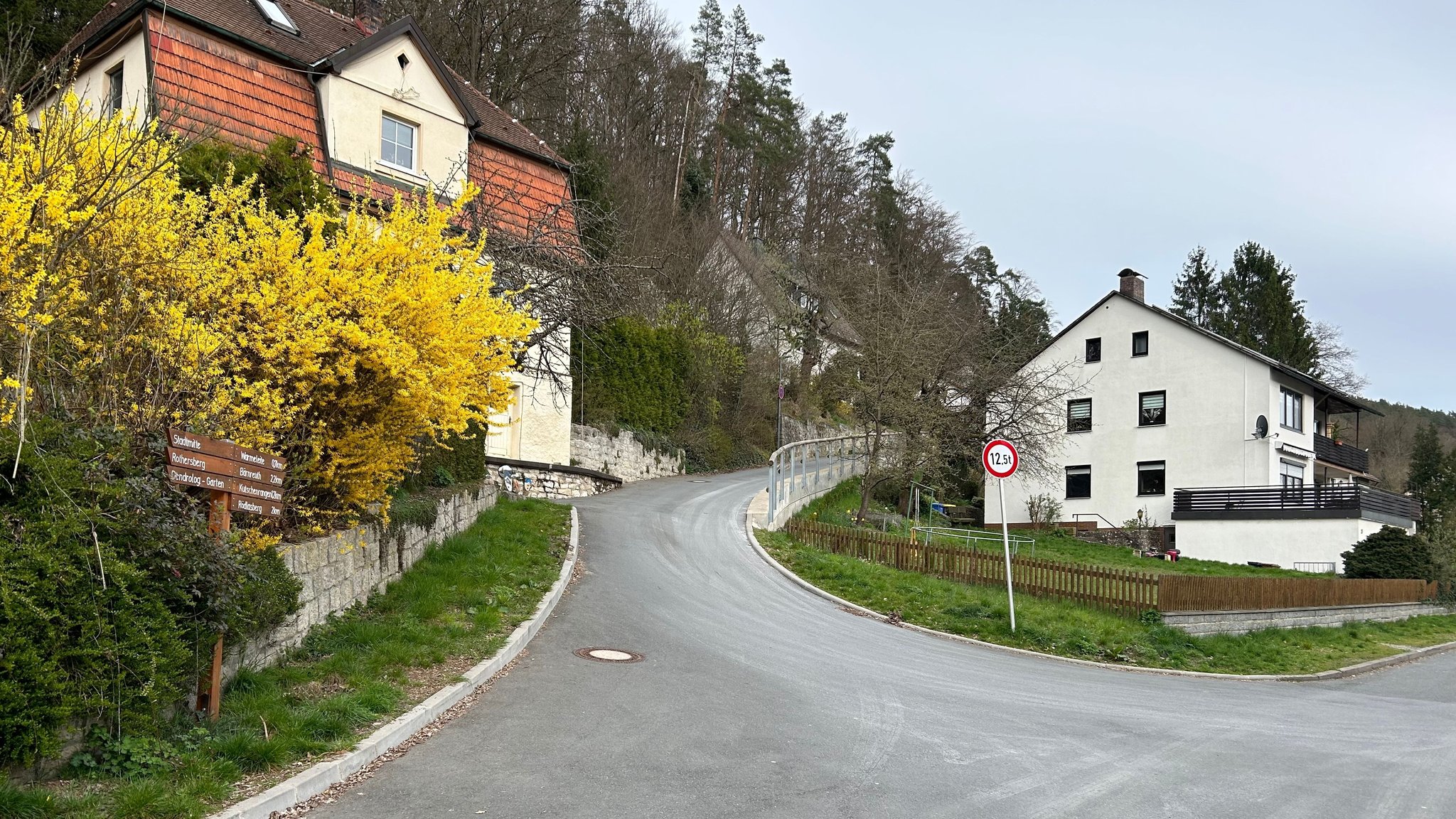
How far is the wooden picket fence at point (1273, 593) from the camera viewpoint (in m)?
18.7

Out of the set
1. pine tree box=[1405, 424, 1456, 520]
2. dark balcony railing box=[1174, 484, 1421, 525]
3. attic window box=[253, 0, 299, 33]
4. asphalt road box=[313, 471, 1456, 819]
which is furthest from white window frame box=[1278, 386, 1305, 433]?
attic window box=[253, 0, 299, 33]

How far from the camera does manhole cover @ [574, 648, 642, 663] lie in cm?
1123

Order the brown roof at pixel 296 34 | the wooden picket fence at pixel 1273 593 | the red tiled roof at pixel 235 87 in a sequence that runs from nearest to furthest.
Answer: the red tiled roof at pixel 235 87 → the wooden picket fence at pixel 1273 593 → the brown roof at pixel 296 34

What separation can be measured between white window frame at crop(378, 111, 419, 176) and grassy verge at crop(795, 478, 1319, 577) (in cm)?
1235

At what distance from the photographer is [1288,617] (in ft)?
74.1

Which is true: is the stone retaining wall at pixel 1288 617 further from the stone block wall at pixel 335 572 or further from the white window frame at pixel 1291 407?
the stone block wall at pixel 335 572

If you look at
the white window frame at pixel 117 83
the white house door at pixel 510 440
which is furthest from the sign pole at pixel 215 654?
the white house door at pixel 510 440

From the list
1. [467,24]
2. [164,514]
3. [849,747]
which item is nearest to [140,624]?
[164,514]

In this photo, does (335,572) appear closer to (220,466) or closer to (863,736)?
(220,466)

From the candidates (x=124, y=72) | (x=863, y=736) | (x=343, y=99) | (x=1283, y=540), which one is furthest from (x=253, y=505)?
(x=1283, y=540)

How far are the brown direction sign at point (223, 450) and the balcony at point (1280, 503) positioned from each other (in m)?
33.5

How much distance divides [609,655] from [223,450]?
5142mm

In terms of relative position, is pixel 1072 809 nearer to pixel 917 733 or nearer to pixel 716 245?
pixel 917 733

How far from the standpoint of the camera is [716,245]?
46.5m
